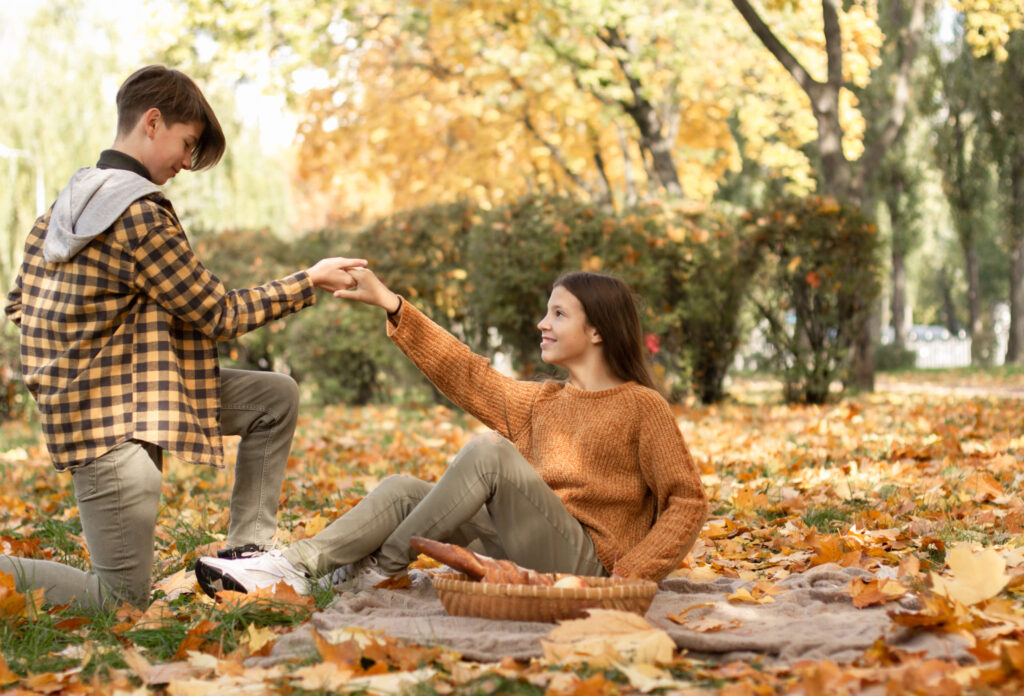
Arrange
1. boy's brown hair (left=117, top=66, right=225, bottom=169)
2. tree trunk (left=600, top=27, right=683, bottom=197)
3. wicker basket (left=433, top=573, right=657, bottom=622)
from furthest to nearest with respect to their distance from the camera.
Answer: tree trunk (left=600, top=27, right=683, bottom=197) < boy's brown hair (left=117, top=66, right=225, bottom=169) < wicker basket (left=433, top=573, right=657, bottom=622)

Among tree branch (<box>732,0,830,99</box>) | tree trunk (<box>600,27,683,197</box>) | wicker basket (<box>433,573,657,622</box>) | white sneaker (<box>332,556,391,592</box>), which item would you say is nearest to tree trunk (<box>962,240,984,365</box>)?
tree trunk (<box>600,27,683,197</box>)

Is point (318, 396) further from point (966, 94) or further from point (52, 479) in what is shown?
point (966, 94)

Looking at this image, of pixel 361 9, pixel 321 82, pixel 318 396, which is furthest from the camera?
pixel 321 82

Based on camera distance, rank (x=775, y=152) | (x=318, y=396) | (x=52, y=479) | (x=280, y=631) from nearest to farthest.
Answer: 1. (x=280, y=631)
2. (x=52, y=479)
3. (x=318, y=396)
4. (x=775, y=152)

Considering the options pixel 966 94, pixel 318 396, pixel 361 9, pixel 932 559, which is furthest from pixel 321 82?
pixel 932 559

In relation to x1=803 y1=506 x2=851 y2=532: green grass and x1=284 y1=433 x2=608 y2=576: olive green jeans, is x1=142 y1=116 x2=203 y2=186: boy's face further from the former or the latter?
x1=803 y1=506 x2=851 y2=532: green grass

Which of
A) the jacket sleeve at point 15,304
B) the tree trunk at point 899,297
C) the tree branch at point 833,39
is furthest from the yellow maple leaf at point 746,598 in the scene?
the tree trunk at point 899,297

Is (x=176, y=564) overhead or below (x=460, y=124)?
below

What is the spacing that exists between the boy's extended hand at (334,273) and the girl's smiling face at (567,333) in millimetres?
699

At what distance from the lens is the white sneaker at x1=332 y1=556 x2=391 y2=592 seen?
326cm

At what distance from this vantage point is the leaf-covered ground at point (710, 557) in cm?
229

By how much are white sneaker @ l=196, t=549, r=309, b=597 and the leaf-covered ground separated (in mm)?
72

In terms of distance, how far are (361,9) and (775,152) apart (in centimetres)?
790

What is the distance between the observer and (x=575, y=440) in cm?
332
